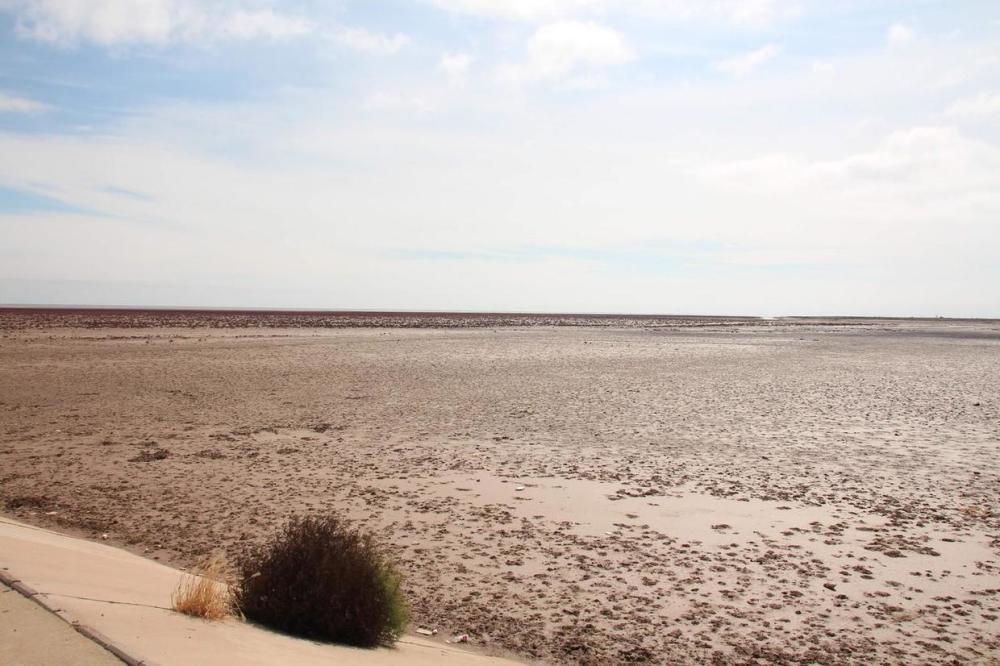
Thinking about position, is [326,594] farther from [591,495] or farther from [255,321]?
[255,321]

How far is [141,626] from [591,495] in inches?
265

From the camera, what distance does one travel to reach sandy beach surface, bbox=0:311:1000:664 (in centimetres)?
629

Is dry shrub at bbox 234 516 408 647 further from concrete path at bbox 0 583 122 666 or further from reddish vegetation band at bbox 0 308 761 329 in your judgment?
reddish vegetation band at bbox 0 308 761 329

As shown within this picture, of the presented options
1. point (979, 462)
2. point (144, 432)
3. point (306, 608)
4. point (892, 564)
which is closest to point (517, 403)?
point (144, 432)

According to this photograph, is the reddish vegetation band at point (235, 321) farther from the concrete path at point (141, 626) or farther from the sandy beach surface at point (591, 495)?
the concrete path at point (141, 626)

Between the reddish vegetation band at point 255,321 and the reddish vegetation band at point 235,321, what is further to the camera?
the reddish vegetation band at point 255,321

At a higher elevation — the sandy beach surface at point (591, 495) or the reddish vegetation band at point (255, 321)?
the reddish vegetation band at point (255, 321)

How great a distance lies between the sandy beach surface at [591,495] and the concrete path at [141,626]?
1213mm

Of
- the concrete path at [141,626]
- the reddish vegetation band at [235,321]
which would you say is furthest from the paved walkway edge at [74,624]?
the reddish vegetation band at [235,321]

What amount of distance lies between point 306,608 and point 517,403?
14.7 metres

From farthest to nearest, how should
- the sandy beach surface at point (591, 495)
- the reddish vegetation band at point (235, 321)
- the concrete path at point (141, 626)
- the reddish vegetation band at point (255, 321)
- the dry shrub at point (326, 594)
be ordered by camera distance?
1. the reddish vegetation band at point (255, 321)
2. the reddish vegetation band at point (235, 321)
3. the sandy beach surface at point (591, 495)
4. the dry shrub at point (326, 594)
5. the concrete path at point (141, 626)

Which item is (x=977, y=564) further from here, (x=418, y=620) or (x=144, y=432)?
(x=144, y=432)

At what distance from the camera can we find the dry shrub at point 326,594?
5.25 meters

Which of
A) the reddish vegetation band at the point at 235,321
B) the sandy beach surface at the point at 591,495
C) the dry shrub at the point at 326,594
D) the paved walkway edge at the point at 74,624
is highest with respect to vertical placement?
the reddish vegetation band at the point at 235,321
